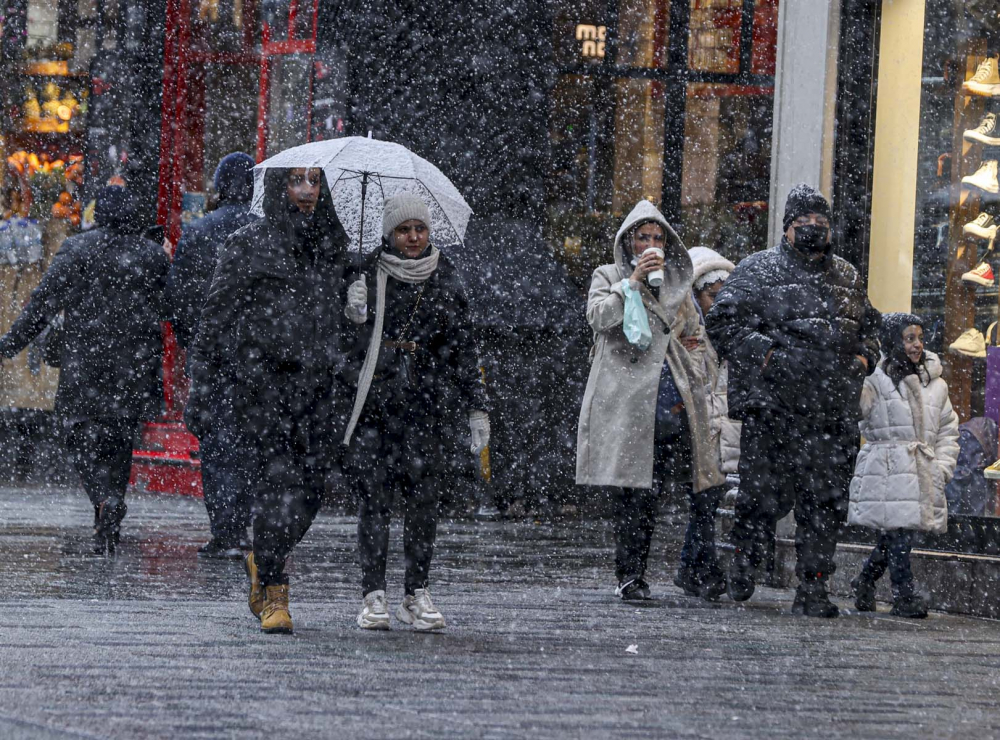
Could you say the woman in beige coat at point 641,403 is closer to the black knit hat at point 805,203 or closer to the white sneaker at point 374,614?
the black knit hat at point 805,203

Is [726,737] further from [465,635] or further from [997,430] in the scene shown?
[997,430]

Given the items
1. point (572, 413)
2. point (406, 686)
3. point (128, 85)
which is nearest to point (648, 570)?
point (572, 413)

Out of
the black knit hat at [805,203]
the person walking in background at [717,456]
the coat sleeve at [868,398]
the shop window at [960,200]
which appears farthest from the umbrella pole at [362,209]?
the shop window at [960,200]

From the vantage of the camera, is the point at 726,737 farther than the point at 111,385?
No

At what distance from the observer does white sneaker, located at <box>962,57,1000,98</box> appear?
9758 mm

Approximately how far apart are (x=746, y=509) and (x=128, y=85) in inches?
344

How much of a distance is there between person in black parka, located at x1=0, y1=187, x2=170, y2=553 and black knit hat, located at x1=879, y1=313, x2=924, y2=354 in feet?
13.6

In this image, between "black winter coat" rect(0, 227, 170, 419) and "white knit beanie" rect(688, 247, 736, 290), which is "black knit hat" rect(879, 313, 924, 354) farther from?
"black winter coat" rect(0, 227, 170, 419)

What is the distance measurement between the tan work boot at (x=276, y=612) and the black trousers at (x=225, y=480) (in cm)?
264

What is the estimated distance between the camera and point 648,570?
1077 centimetres

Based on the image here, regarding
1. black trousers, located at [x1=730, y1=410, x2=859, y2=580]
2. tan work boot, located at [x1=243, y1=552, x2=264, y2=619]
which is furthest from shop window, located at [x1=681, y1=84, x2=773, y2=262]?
tan work boot, located at [x1=243, y1=552, x2=264, y2=619]

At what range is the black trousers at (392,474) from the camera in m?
7.24

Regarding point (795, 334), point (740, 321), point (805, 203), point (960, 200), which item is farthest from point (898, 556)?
point (960, 200)

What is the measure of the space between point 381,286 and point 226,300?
626 mm
